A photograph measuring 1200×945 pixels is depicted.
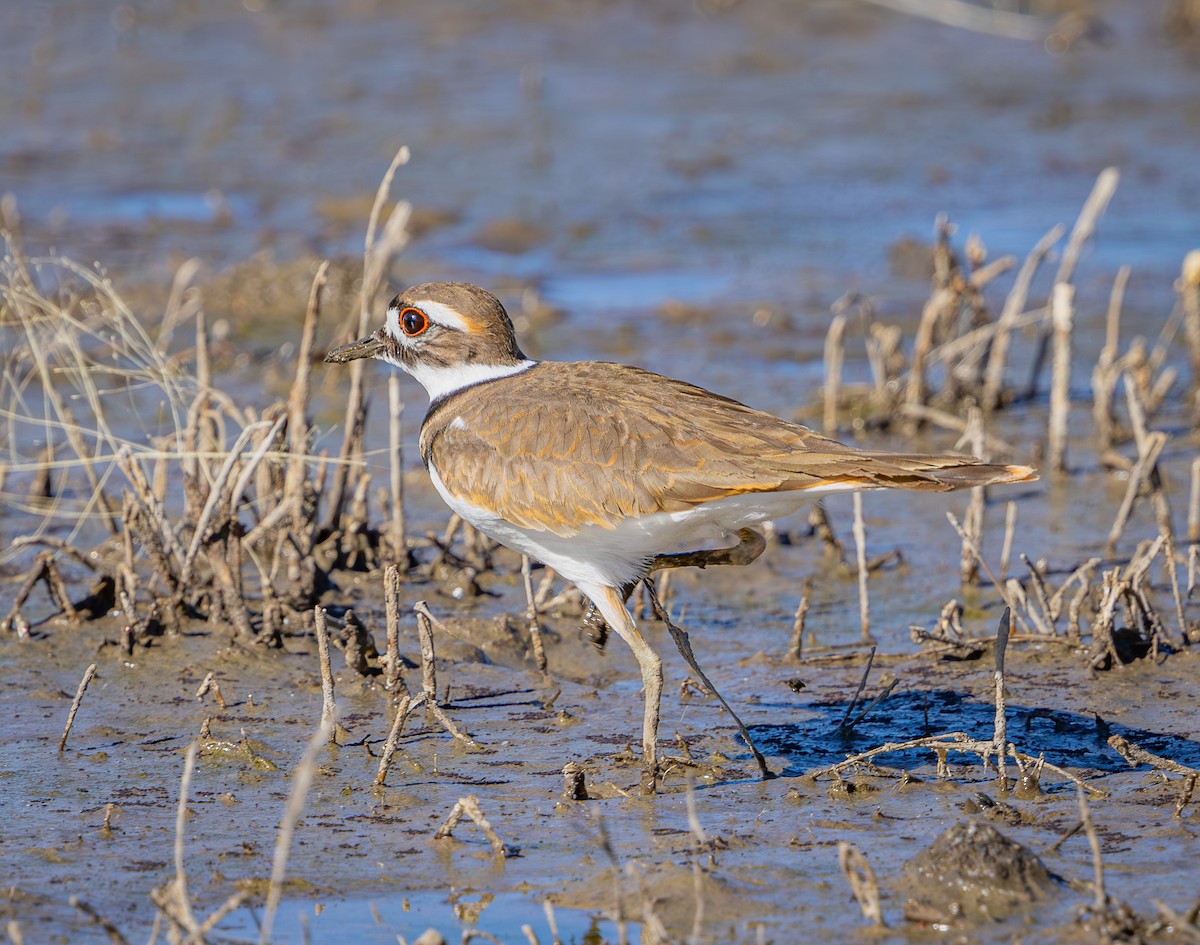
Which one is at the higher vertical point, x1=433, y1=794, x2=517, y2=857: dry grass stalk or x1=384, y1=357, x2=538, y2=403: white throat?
x1=384, y1=357, x2=538, y2=403: white throat

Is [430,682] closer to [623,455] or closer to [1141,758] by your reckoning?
[623,455]

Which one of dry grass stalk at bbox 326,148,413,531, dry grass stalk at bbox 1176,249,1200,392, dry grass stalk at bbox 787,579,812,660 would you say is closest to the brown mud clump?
dry grass stalk at bbox 787,579,812,660

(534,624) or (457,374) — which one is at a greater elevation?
(457,374)

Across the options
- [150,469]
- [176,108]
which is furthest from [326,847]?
[176,108]

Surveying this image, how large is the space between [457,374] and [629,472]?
1.06 metres

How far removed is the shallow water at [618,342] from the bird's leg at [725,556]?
1.84ft

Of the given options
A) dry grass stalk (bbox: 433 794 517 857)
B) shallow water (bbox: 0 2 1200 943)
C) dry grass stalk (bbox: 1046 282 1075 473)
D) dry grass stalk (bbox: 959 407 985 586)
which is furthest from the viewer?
dry grass stalk (bbox: 1046 282 1075 473)

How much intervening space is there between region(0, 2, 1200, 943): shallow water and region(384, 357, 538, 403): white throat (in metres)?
1.03

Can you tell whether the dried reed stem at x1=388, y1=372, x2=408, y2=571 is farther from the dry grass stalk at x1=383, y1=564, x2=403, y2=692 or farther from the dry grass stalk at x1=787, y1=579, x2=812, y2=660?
the dry grass stalk at x1=787, y1=579, x2=812, y2=660

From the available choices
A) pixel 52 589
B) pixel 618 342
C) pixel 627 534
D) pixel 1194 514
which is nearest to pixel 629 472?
pixel 627 534

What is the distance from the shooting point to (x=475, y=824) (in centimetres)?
476

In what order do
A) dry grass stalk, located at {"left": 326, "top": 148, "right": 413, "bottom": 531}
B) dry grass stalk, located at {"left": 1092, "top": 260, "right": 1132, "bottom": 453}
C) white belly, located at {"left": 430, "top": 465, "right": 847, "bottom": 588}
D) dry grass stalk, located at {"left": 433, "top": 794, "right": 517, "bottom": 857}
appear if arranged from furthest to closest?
dry grass stalk, located at {"left": 1092, "top": 260, "right": 1132, "bottom": 453}, dry grass stalk, located at {"left": 326, "top": 148, "right": 413, "bottom": 531}, white belly, located at {"left": 430, "top": 465, "right": 847, "bottom": 588}, dry grass stalk, located at {"left": 433, "top": 794, "right": 517, "bottom": 857}

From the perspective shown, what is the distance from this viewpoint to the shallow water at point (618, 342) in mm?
4551

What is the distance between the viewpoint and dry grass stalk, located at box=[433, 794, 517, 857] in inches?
175
